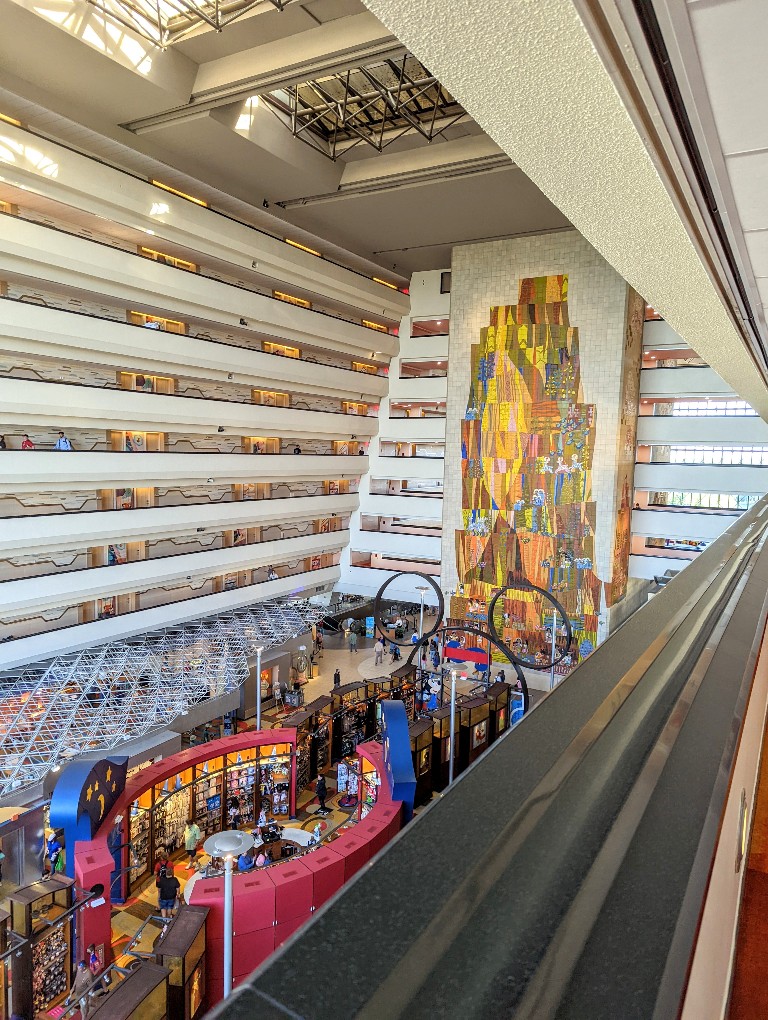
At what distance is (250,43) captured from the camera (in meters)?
11.9

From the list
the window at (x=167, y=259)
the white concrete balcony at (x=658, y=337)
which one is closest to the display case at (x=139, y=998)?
the window at (x=167, y=259)

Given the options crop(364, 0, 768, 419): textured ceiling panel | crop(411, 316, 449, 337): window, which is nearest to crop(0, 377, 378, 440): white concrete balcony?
crop(411, 316, 449, 337): window

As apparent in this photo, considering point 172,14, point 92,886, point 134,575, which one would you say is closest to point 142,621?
point 134,575

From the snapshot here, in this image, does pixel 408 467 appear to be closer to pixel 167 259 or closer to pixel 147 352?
pixel 167 259

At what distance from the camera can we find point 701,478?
19.5 metres

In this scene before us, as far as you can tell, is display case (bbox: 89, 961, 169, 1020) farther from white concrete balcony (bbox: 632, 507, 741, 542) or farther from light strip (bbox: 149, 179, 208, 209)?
white concrete balcony (bbox: 632, 507, 741, 542)

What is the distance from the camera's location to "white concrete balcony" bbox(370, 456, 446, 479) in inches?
884

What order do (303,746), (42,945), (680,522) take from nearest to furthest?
(42,945)
(303,746)
(680,522)

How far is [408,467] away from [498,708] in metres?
10.6

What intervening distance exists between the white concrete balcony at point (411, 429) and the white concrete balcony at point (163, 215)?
13.7 feet

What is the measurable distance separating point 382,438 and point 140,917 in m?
17.2

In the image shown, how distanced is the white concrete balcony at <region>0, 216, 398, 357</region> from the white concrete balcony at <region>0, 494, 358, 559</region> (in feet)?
15.7

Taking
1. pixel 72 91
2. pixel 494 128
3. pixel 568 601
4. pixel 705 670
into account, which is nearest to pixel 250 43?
pixel 72 91

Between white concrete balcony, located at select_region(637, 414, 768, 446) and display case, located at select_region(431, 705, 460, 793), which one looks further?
white concrete balcony, located at select_region(637, 414, 768, 446)
